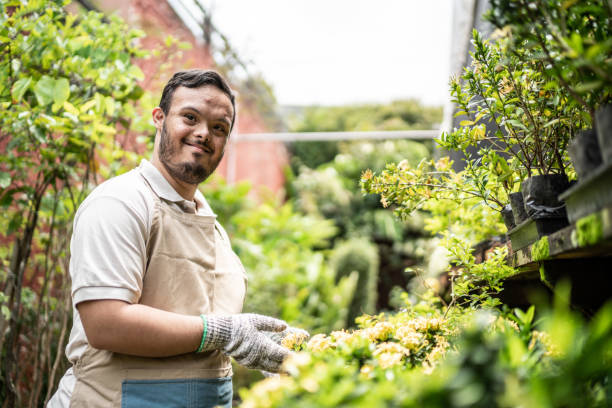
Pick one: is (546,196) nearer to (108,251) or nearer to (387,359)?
(387,359)

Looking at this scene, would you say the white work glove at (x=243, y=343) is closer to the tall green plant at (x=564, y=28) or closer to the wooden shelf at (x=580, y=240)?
the wooden shelf at (x=580, y=240)

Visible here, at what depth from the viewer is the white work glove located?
4.60 ft

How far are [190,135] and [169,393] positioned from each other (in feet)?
2.91

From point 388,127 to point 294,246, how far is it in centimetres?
539

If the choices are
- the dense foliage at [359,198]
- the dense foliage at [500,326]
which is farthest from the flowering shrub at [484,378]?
the dense foliage at [359,198]

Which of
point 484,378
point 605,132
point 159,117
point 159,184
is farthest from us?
point 159,117

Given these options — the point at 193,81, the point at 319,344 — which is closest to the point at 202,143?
the point at 193,81

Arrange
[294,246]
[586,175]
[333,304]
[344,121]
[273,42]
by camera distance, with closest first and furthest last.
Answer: [586,175] < [333,304] < [294,246] < [273,42] < [344,121]

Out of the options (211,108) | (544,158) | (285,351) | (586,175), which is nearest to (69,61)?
(211,108)

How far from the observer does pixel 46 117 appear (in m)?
2.01

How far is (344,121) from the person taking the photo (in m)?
12.9

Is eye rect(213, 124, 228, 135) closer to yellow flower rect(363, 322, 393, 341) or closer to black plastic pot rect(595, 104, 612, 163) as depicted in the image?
yellow flower rect(363, 322, 393, 341)

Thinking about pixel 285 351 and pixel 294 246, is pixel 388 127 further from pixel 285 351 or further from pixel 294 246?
pixel 285 351

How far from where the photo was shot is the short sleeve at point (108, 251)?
1.28 metres
